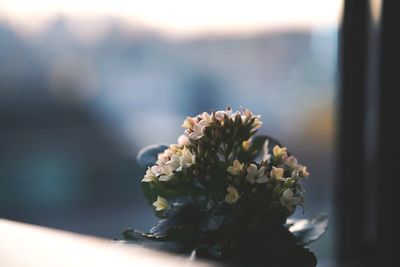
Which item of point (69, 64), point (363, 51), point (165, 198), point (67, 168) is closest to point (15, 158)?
point (67, 168)

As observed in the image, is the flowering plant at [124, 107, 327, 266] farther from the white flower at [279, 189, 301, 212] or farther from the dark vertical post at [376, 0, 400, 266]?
the dark vertical post at [376, 0, 400, 266]

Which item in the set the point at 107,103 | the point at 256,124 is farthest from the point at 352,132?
the point at 107,103

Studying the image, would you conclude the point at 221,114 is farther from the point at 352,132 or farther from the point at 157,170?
the point at 352,132

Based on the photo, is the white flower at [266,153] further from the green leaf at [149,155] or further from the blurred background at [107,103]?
the blurred background at [107,103]

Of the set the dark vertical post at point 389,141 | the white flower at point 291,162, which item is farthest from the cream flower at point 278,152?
the dark vertical post at point 389,141

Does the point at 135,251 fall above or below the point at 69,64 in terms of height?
below

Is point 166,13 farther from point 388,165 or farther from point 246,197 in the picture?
point 246,197
